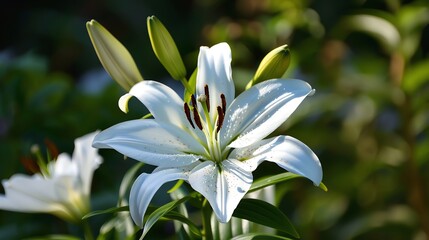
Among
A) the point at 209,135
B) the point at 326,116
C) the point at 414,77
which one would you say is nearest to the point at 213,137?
the point at 209,135

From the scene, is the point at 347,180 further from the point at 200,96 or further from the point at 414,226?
the point at 200,96

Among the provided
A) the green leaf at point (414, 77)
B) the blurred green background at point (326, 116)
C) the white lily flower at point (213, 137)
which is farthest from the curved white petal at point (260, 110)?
the green leaf at point (414, 77)

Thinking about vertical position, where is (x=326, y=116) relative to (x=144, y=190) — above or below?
below

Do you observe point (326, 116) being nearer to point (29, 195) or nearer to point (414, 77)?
point (414, 77)

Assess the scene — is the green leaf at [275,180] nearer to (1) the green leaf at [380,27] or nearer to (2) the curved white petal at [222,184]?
(2) the curved white petal at [222,184]

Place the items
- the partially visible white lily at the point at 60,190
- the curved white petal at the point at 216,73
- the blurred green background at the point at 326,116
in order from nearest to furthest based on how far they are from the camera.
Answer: the curved white petal at the point at 216,73 < the partially visible white lily at the point at 60,190 < the blurred green background at the point at 326,116

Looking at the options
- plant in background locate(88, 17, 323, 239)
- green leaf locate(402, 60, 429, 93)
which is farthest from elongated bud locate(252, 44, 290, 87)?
green leaf locate(402, 60, 429, 93)

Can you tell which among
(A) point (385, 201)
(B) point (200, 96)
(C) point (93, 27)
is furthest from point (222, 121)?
(A) point (385, 201)
